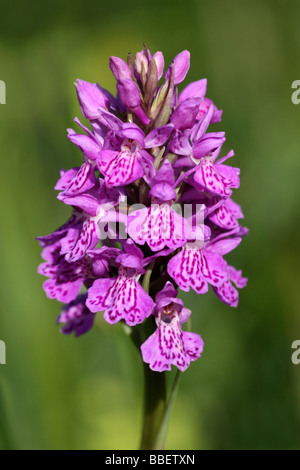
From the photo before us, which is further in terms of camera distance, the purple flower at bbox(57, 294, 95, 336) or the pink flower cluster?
the purple flower at bbox(57, 294, 95, 336)

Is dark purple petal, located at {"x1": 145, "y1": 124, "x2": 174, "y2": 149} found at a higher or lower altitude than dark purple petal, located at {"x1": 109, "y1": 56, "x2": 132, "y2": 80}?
lower

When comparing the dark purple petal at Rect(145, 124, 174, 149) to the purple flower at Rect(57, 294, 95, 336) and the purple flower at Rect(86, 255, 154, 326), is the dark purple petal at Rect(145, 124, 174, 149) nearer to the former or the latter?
the purple flower at Rect(86, 255, 154, 326)

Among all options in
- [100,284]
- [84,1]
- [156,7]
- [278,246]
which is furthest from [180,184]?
[84,1]

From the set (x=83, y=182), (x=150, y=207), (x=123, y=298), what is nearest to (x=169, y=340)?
(x=123, y=298)

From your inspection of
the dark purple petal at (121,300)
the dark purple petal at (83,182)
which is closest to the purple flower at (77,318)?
the dark purple petal at (121,300)

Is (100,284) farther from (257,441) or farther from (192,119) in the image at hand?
(257,441)

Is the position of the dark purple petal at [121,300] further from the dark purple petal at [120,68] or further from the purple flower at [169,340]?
the dark purple petal at [120,68]

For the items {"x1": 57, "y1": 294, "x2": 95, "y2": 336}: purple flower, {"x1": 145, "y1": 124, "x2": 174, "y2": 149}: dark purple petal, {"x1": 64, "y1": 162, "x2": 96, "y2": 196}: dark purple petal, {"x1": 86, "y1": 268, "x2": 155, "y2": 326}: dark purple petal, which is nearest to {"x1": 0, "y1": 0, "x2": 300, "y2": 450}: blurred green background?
{"x1": 57, "y1": 294, "x2": 95, "y2": 336}: purple flower

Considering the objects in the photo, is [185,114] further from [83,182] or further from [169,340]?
[169,340]
